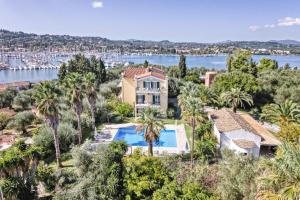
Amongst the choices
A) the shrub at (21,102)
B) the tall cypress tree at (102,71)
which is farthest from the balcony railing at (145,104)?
the tall cypress tree at (102,71)

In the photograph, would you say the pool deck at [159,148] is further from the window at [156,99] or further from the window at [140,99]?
the window at [156,99]

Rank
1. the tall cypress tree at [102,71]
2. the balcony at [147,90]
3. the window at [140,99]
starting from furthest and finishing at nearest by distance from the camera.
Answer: the tall cypress tree at [102,71], the window at [140,99], the balcony at [147,90]

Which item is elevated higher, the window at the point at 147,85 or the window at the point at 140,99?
the window at the point at 147,85

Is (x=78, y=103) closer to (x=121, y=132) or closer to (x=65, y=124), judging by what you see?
(x=65, y=124)

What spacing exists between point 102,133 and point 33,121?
1369cm

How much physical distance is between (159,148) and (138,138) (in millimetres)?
5498

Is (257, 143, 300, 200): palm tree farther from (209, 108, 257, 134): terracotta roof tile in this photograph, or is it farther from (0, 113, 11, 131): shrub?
(0, 113, 11, 131): shrub

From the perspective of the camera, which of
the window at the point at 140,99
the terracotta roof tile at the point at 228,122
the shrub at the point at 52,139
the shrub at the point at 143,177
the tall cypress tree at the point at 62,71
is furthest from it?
the tall cypress tree at the point at 62,71

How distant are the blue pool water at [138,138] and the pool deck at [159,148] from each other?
66cm

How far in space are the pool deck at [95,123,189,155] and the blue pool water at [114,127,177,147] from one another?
26.0 inches

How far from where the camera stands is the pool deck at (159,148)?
113 feet

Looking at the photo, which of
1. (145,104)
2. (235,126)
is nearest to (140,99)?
(145,104)

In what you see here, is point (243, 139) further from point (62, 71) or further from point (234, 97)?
point (62, 71)

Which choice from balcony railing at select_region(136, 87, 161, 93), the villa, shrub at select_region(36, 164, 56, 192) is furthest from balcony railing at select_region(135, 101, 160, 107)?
shrub at select_region(36, 164, 56, 192)
